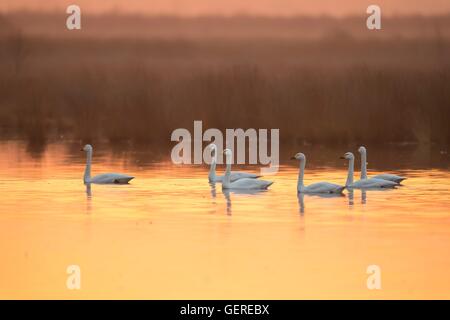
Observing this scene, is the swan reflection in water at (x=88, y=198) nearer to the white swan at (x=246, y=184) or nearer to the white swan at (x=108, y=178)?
the white swan at (x=108, y=178)

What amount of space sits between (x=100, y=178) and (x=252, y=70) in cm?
1274

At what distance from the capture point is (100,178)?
21047mm

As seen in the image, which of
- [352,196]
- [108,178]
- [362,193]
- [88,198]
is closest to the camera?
[88,198]

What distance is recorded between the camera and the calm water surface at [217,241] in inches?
433

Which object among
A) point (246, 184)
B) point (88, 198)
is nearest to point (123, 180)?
point (246, 184)

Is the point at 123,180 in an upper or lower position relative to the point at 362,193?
upper

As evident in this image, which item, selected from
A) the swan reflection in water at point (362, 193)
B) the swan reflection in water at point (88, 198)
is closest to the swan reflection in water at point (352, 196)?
the swan reflection in water at point (362, 193)

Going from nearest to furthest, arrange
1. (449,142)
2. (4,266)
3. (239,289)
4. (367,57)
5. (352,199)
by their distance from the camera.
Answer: (239,289) → (4,266) → (352,199) → (449,142) → (367,57)

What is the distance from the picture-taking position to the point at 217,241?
44.8 ft

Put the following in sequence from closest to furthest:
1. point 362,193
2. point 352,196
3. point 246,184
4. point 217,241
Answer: point 217,241 < point 352,196 < point 362,193 < point 246,184

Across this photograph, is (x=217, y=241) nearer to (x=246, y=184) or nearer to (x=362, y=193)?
(x=246, y=184)

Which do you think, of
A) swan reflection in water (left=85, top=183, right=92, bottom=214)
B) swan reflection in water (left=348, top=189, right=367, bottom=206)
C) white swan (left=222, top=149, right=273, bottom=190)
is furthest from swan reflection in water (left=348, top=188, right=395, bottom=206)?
swan reflection in water (left=85, top=183, right=92, bottom=214)
